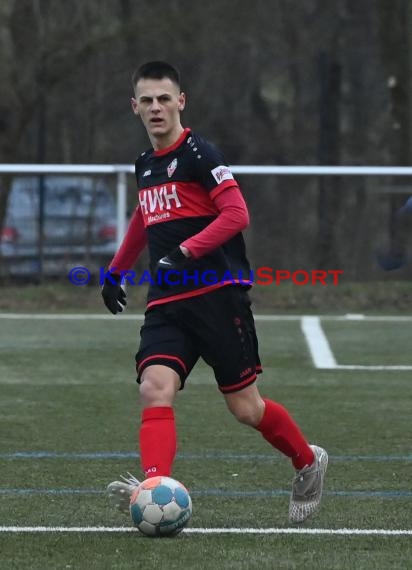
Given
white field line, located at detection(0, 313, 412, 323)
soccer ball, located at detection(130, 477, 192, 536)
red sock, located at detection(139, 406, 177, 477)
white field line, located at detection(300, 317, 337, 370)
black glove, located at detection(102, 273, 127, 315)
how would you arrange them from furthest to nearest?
white field line, located at detection(0, 313, 412, 323) → white field line, located at detection(300, 317, 337, 370) → black glove, located at detection(102, 273, 127, 315) → red sock, located at detection(139, 406, 177, 477) → soccer ball, located at detection(130, 477, 192, 536)

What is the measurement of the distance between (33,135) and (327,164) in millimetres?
4318

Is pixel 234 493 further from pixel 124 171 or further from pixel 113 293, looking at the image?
pixel 124 171

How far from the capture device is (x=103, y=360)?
1108cm

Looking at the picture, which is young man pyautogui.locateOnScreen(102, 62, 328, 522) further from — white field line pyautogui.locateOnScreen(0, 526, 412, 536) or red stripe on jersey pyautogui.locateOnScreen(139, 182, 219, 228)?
white field line pyautogui.locateOnScreen(0, 526, 412, 536)

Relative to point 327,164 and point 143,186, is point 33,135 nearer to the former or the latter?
point 327,164

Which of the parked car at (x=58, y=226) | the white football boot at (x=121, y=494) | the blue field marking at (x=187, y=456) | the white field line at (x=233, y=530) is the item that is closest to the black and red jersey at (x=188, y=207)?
the white football boot at (x=121, y=494)

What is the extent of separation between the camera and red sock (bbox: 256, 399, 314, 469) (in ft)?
19.2

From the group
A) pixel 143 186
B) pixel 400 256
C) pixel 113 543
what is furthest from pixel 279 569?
pixel 400 256

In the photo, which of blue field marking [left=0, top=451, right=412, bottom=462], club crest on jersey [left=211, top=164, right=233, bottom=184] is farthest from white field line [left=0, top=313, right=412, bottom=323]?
club crest on jersey [left=211, top=164, right=233, bottom=184]

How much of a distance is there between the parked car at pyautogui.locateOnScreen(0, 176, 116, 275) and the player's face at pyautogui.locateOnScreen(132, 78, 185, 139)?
1024 centimetres

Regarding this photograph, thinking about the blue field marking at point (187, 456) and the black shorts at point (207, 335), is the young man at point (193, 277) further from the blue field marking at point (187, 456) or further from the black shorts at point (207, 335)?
the blue field marking at point (187, 456)

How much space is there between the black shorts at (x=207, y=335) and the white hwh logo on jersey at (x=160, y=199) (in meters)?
0.39

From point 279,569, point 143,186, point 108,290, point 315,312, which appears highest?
point 143,186

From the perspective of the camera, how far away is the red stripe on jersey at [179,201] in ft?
18.9
